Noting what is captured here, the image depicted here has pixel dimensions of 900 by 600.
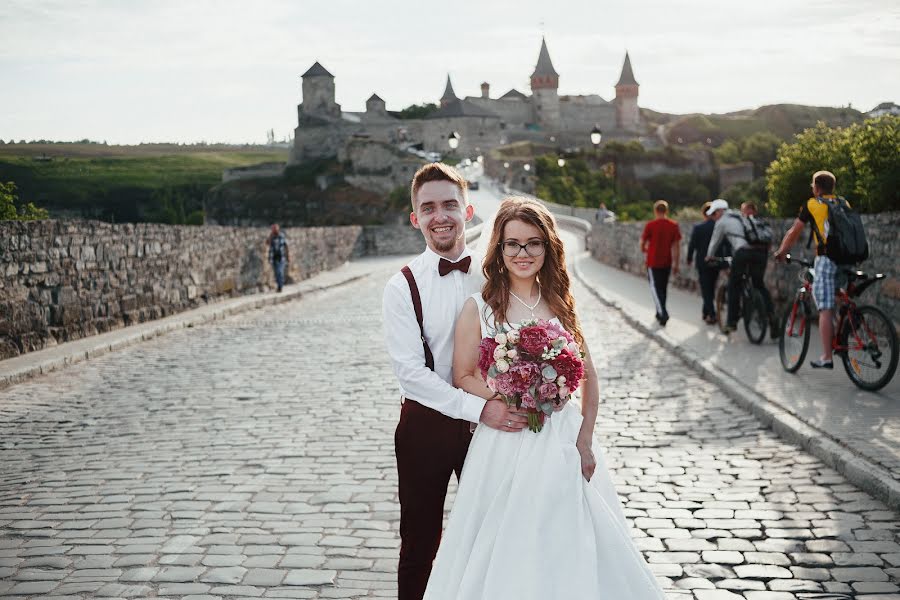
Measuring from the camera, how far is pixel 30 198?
14.0 m

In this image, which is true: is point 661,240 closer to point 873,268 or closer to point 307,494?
point 873,268

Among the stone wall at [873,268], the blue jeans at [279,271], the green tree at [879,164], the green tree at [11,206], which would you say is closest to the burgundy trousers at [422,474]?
the stone wall at [873,268]

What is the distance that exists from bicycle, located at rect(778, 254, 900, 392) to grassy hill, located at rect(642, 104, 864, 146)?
114 meters

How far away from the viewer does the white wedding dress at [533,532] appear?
278 centimetres

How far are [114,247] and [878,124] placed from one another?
1156 cm

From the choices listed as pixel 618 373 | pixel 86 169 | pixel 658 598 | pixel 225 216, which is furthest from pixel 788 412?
pixel 225 216

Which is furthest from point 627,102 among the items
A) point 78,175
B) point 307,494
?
point 307,494

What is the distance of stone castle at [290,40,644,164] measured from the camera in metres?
104

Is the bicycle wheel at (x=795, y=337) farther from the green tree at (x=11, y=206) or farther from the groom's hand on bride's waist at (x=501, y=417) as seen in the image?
the green tree at (x=11, y=206)

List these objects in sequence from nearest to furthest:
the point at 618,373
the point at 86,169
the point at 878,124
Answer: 1. the point at 618,373
2. the point at 878,124
3. the point at 86,169

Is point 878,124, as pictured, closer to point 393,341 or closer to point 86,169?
point 393,341

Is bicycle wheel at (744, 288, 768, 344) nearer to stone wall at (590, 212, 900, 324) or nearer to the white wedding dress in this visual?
stone wall at (590, 212, 900, 324)

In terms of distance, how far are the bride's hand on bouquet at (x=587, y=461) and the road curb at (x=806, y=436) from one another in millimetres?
2459

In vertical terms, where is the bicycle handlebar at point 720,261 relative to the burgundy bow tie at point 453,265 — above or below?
below
